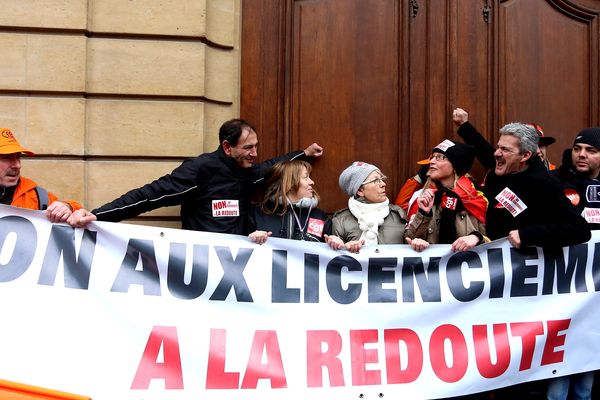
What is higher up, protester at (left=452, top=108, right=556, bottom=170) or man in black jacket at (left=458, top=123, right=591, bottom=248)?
protester at (left=452, top=108, right=556, bottom=170)

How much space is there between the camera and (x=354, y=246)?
194 inches

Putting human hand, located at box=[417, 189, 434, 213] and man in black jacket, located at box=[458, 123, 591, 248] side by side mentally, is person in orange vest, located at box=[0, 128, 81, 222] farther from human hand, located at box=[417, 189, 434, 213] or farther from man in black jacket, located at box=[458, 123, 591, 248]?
man in black jacket, located at box=[458, 123, 591, 248]

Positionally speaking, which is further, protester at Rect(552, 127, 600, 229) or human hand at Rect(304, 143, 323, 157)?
human hand at Rect(304, 143, 323, 157)

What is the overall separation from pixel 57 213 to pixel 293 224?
1.50 m

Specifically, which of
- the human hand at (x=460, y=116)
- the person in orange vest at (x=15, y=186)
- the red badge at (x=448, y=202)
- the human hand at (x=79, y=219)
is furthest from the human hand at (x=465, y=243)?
the person in orange vest at (x=15, y=186)

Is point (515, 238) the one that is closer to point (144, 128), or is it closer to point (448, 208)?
point (448, 208)

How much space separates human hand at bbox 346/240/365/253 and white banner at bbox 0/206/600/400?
5 centimetres

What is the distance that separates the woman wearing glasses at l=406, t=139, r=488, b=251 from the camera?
506 centimetres

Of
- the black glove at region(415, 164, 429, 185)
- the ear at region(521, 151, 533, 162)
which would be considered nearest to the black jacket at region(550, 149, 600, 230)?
the ear at region(521, 151, 533, 162)

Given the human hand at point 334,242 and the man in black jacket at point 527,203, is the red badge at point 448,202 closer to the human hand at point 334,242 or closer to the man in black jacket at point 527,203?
the man in black jacket at point 527,203

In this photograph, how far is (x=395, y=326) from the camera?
16.1 ft

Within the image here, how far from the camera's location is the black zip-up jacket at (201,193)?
5.19 metres

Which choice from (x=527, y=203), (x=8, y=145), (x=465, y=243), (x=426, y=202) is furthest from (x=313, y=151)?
(x=8, y=145)

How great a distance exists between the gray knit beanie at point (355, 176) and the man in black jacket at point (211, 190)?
0.63 metres
